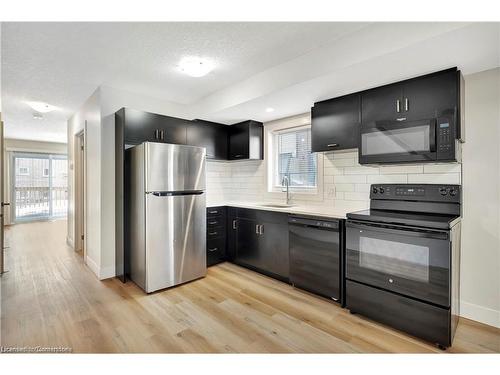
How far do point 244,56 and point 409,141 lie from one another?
169cm

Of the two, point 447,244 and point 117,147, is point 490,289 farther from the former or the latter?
point 117,147

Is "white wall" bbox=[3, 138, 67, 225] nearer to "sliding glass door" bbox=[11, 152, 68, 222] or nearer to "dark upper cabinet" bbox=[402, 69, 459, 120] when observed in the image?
"sliding glass door" bbox=[11, 152, 68, 222]

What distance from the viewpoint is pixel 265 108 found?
320 cm

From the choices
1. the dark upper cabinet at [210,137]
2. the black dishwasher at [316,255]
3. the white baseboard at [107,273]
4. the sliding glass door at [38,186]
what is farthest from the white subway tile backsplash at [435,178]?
the sliding glass door at [38,186]

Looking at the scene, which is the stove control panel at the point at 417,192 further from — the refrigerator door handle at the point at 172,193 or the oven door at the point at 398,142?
the refrigerator door handle at the point at 172,193

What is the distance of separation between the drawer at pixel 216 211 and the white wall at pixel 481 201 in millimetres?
2675

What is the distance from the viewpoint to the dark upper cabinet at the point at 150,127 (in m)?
3.05

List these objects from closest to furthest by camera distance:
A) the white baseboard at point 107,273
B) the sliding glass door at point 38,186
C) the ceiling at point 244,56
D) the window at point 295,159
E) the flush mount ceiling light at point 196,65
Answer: the ceiling at point 244,56
the flush mount ceiling light at point 196,65
the white baseboard at point 107,273
the window at point 295,159
the sliding glass door at point 38,186

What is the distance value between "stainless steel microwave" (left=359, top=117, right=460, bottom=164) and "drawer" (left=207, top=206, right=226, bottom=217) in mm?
1973

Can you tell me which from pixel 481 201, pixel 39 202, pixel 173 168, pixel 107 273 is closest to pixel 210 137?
pixel 173 168

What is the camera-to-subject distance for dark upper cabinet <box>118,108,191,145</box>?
305 cm

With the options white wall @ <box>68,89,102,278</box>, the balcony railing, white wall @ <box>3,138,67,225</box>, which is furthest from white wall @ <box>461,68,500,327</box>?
the balcony railing
